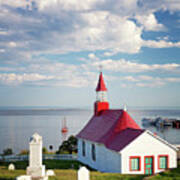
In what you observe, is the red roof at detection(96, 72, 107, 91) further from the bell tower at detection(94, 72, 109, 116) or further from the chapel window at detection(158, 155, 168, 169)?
the chapel window at detection(158, 155, 168, 169)

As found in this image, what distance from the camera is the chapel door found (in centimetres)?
2058

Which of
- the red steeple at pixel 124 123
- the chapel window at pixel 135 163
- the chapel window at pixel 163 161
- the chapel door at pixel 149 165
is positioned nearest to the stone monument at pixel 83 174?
the chapel window at pixel 135 163

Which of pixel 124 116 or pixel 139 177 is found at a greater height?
pixel 124 116

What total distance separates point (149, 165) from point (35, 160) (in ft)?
30.8

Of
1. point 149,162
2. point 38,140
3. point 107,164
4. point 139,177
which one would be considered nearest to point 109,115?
point 107,164

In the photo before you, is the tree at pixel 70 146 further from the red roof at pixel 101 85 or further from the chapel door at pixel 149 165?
the chapel door at pixel 149 165

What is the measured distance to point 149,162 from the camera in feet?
67.9

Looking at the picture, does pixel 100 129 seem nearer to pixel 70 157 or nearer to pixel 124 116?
pixel 124 116

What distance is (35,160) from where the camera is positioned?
52.0 ft

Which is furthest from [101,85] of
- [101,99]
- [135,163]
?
[135,163]

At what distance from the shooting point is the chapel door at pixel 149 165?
2058cm

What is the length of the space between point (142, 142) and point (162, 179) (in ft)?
12.6

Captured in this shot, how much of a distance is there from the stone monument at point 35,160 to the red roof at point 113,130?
7.02 metres

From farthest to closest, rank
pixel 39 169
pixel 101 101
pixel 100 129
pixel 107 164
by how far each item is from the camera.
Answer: pixel 101 101
pixel 100 129
pixel 107 164
pixel 39 169
